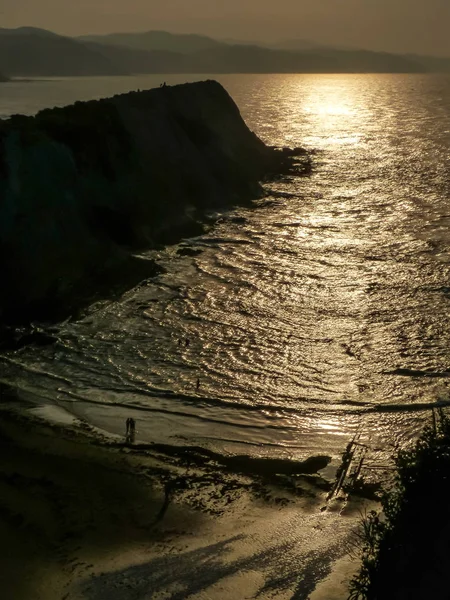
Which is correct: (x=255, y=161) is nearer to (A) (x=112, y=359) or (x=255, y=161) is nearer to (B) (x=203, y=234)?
(B) (x=203, y=234)

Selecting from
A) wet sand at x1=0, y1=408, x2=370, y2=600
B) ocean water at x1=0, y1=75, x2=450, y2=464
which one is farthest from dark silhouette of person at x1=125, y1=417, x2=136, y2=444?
wet sand at x1=0, y1=408, x2=370, y2=600

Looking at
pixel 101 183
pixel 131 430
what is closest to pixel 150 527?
pixel 131 430

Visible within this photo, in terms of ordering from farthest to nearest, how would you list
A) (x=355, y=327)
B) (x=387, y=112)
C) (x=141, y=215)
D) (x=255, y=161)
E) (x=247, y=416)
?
(x=387, y=112) → (x=255, y=161) → (x=141, y=215) → (x=355, y=327) → (x=247, y=416)

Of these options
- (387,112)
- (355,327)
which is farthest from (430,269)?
(387,112)

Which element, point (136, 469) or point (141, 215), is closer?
point (136, 469)

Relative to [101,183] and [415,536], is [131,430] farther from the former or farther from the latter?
[101,183]

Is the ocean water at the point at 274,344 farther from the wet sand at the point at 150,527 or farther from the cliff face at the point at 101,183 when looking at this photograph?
the cliff face at the point at 101,183
